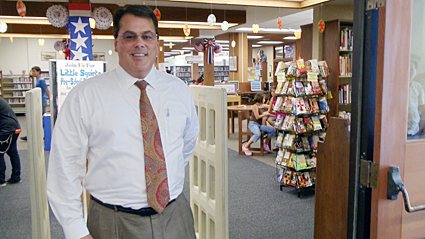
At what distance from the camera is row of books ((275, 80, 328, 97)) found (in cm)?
434

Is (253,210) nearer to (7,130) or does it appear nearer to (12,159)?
(7,130)

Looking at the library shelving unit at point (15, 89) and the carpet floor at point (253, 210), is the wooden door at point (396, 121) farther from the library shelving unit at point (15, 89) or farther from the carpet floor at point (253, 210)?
the library shelving unit at point (15, 89)

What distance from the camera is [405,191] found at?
141 cm

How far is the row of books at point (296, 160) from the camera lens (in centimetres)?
432

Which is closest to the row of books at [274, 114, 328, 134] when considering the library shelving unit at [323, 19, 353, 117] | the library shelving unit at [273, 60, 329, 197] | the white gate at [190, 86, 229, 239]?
the library shelving unit at [273, 60, 329, 197]

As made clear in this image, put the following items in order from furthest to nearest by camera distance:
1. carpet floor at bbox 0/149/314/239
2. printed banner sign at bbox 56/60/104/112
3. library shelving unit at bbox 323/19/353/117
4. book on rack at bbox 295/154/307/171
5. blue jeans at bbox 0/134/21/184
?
library shelving unit at bbox 323/19/353/117, blue jeans at bbox 0/134/21/184, book on rack at bbox 295/154/307/171, printed banner sign at bbox 56/60/104/112, carpet floor at bbox 0/149/314/239

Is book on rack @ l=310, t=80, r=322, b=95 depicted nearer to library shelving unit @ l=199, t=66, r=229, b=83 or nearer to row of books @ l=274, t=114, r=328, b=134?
row of books @ l=274, t=114, r=328, b=134

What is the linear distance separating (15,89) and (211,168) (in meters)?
15.3

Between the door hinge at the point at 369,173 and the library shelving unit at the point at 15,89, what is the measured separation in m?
15.7

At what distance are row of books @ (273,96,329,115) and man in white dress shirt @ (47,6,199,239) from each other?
3.05 m

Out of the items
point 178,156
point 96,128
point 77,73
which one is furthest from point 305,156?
point 96,128

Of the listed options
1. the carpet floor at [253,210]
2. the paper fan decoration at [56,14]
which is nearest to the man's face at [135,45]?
the carpet floor at [253,210]

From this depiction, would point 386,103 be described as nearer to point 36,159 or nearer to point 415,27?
point 415,27

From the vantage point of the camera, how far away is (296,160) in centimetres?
432
